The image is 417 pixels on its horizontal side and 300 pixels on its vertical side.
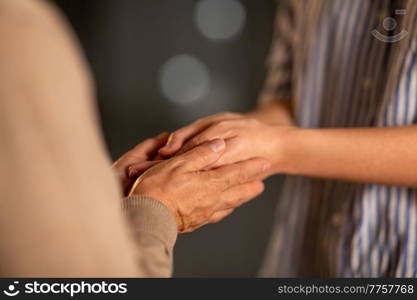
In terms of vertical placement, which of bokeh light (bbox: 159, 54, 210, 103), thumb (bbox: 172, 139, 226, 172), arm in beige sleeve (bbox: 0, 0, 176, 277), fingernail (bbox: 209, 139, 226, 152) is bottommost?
bokeh light (bbox: 159, 54, 210, 103)

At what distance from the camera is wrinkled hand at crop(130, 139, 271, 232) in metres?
0.79

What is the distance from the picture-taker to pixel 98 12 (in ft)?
9.27

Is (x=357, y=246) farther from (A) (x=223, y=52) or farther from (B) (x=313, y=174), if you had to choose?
(A) (x=223, y=52)

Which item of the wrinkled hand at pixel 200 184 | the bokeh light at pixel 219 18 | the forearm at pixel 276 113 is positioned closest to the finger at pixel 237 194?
the wrinkled hand at pixel 200 184

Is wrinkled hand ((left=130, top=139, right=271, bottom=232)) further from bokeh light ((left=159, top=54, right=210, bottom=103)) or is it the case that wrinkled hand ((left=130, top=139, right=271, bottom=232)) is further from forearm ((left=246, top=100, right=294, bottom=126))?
bokeh light ((left=159, top=54, right=210, bottom=103))

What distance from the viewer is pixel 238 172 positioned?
0.88m

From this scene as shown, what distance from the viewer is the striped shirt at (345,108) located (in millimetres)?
927

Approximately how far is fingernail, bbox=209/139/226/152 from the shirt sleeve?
0.37 m

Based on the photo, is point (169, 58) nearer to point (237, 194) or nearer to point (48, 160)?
point (237, 194)

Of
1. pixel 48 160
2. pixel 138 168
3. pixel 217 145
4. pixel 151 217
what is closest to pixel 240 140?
pixel 217 145

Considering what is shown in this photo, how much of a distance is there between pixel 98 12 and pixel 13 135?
8.33ft

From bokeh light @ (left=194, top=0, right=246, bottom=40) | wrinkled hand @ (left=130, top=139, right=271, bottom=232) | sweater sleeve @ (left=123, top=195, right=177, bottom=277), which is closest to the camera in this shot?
sweater sleeve @ (left=123, top=195, right=177, bottom=277)

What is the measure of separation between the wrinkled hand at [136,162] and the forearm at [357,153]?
0.22 metres

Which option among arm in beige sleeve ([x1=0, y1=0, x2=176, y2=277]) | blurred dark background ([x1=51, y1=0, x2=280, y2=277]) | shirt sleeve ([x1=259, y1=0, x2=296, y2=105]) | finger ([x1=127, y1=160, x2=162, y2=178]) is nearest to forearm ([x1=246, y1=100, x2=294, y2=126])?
shirt sleeve ([x1=259, y1=0, x2=296, y2=105])
